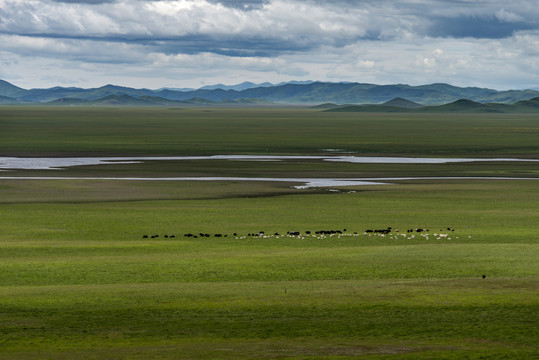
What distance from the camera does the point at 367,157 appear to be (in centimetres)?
10638

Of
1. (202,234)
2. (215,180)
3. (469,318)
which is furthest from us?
(215,180)

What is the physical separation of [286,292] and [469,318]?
646cm

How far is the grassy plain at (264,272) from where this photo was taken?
21.5 meters

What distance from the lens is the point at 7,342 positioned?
2138 cm

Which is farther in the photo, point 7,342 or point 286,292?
point 286,292

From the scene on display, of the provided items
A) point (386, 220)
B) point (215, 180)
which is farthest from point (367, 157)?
point (386, 220)

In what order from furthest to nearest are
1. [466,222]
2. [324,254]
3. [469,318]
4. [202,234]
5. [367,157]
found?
1. [367,157]
2. [466,222]
3. [202,234]
4. [324,254]
5. [469,318]

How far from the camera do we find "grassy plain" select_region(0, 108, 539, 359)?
21531 mm

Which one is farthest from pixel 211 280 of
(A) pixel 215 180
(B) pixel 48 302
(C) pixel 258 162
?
(C) pixel 258 162

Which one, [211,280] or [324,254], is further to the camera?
[324,254]

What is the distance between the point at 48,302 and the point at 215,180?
50.9 meters

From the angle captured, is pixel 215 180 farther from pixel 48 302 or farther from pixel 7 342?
pixel 7 342

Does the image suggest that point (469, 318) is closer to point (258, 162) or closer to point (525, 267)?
point (525, 267)

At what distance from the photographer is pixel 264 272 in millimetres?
32219
